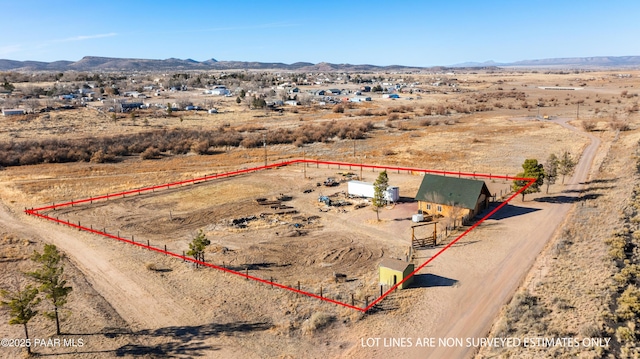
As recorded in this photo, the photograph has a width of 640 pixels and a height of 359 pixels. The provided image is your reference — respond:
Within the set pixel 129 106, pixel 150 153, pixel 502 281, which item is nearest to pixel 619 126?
pixel 502 281

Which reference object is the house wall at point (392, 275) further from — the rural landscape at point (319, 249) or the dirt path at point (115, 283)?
the dirt path at point (115, 283)

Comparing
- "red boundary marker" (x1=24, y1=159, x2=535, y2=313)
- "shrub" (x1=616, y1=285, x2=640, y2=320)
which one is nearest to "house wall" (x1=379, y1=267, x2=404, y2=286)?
"red boundary marker" (x1=24, y1=159, x2=535, y2=313)

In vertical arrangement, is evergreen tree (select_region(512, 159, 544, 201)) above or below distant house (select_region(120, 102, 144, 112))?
below

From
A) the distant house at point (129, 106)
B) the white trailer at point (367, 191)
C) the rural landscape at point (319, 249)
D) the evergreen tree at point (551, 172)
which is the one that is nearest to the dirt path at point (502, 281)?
the rural landscape at point (319, 249)

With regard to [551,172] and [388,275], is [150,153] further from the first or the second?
[551,172]

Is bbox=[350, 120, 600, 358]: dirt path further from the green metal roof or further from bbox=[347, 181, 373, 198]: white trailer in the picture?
bbox=[347, 181, 373, 198]: white trailer

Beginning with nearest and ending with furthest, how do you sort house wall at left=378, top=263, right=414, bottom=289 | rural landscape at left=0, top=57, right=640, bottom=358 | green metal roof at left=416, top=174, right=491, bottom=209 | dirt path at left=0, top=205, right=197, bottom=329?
rural landscape at left=0, top=57, right=640, bottom=358, dirt path at left=0, top=205, right=197, bottom=329, house wall at left=378, top=263, right=414, bottom=289, green metal roof at left=416, top=174, right=491, bottom=209
